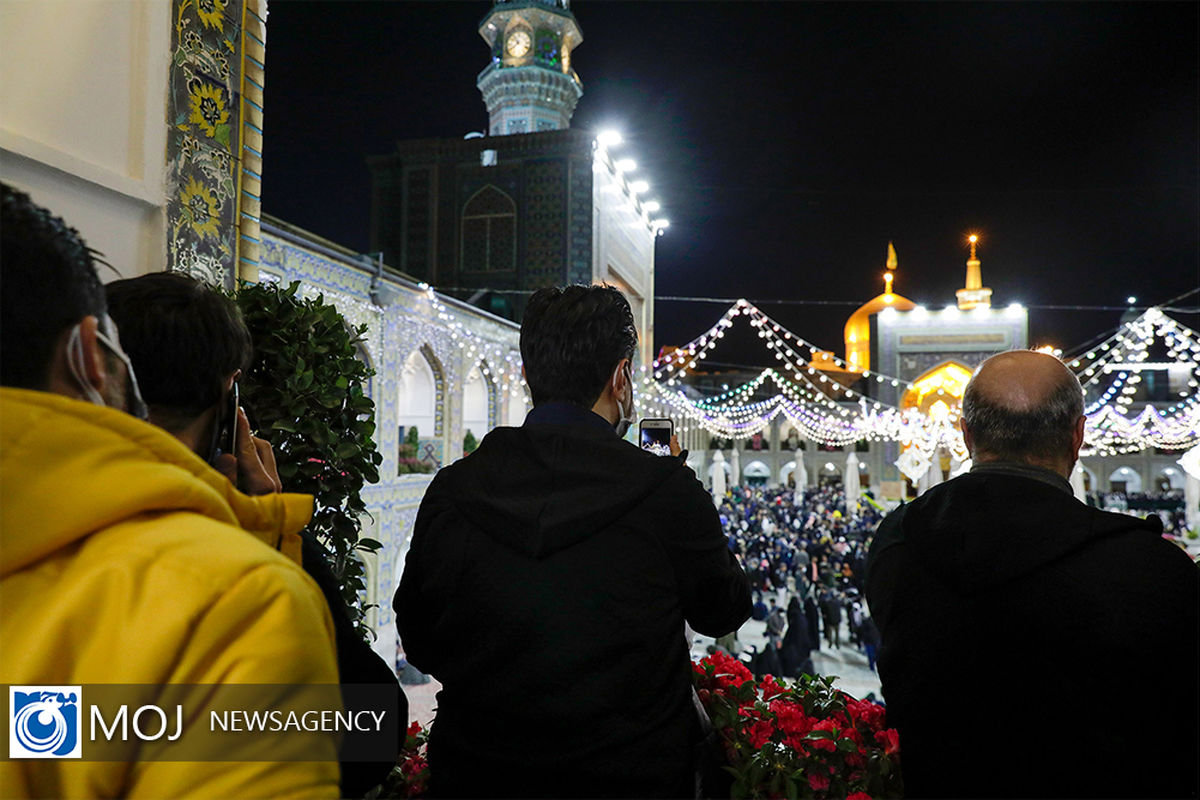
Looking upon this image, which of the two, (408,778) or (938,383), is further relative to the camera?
(938,383)

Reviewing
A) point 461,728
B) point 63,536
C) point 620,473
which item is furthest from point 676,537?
point 63,536

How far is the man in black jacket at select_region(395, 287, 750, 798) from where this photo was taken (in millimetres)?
1167

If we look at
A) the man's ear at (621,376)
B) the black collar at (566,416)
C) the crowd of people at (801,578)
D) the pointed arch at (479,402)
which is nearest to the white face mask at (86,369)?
the black collar at (566,416)

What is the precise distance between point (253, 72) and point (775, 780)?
2922 millimetres

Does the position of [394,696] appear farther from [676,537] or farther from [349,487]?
[349,487]

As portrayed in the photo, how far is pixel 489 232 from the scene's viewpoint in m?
15.9

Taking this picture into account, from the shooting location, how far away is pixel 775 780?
152 centimetres

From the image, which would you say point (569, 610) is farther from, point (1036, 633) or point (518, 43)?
point (518, 43)

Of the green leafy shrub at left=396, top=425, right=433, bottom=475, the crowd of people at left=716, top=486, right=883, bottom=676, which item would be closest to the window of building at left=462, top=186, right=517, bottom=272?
the green leafy shrub at left=396, top=425, right=433, bottom=475

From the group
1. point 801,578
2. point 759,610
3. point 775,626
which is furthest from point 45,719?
point 801,578

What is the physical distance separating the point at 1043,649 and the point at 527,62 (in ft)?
64.7

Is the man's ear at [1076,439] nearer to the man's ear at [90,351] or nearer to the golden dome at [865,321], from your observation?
the man's ear at [90,351]

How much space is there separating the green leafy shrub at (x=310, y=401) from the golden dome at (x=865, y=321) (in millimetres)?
30642

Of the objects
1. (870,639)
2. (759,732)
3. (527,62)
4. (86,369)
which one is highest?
(527,62)
